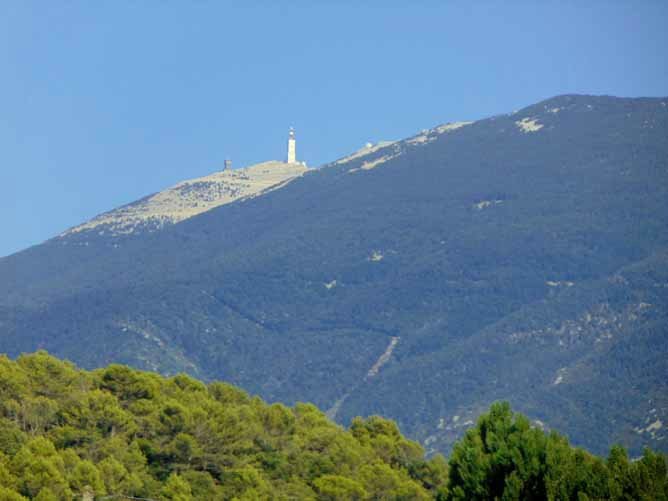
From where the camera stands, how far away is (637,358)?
176 meters

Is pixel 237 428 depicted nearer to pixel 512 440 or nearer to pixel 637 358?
pixel 512 440

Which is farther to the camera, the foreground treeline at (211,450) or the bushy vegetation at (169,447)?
the bushy vegetation at (169,447)

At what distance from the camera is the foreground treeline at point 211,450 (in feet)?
196

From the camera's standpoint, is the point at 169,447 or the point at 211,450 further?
the point at 211,450

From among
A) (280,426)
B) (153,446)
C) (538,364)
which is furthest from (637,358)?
(153,446)

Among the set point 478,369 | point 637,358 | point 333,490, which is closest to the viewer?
point 333,490

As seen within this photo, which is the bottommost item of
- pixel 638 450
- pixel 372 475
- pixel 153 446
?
pixel 638 450

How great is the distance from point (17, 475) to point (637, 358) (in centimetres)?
11850

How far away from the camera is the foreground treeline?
59.7 m

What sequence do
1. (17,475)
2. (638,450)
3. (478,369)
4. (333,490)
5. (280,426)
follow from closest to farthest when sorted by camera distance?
(17,475) → (333,490) → (280,426) → (638,450) → (478,369)

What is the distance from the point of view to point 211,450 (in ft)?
260

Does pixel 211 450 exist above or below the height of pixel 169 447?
below

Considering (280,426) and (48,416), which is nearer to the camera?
(48,416)

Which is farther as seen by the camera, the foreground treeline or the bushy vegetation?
the bushy vegetation
